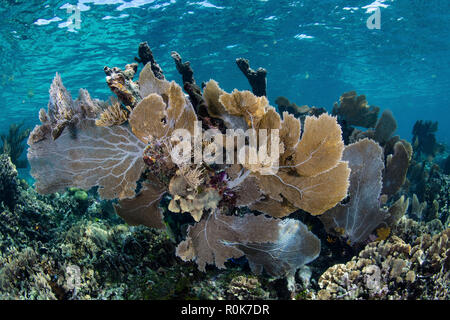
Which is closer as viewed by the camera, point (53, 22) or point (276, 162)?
point (276, 162)

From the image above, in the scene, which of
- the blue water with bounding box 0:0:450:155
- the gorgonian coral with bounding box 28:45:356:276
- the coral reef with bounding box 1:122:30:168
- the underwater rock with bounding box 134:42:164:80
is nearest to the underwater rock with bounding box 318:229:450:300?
the gorgonian coral with bounding box 28:45:356:276

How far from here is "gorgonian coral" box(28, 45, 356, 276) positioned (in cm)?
251

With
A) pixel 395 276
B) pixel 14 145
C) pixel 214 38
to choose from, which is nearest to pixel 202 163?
pixel 395 276

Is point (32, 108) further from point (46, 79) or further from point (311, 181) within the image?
point (311, 181)

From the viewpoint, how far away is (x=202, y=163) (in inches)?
108

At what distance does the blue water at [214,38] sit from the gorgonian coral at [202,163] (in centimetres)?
1416

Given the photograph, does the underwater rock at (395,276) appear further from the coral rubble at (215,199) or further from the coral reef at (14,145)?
the coral reef at (14,145)

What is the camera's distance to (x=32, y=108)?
109 ft

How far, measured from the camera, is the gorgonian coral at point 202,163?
8.24 feet

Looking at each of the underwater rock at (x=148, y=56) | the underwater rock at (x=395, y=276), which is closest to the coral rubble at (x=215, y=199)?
the underwater rock at (x=395, y=276)

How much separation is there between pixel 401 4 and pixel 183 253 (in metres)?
21.8

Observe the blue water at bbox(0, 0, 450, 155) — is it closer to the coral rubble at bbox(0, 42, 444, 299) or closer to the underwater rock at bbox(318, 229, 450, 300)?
the coral rubble at bbox(0, 42, 444, 299)

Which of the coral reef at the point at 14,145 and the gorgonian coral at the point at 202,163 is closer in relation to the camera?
the gorgonian coral at the point at 202,163

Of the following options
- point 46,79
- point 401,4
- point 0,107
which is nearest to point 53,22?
point 46,79
